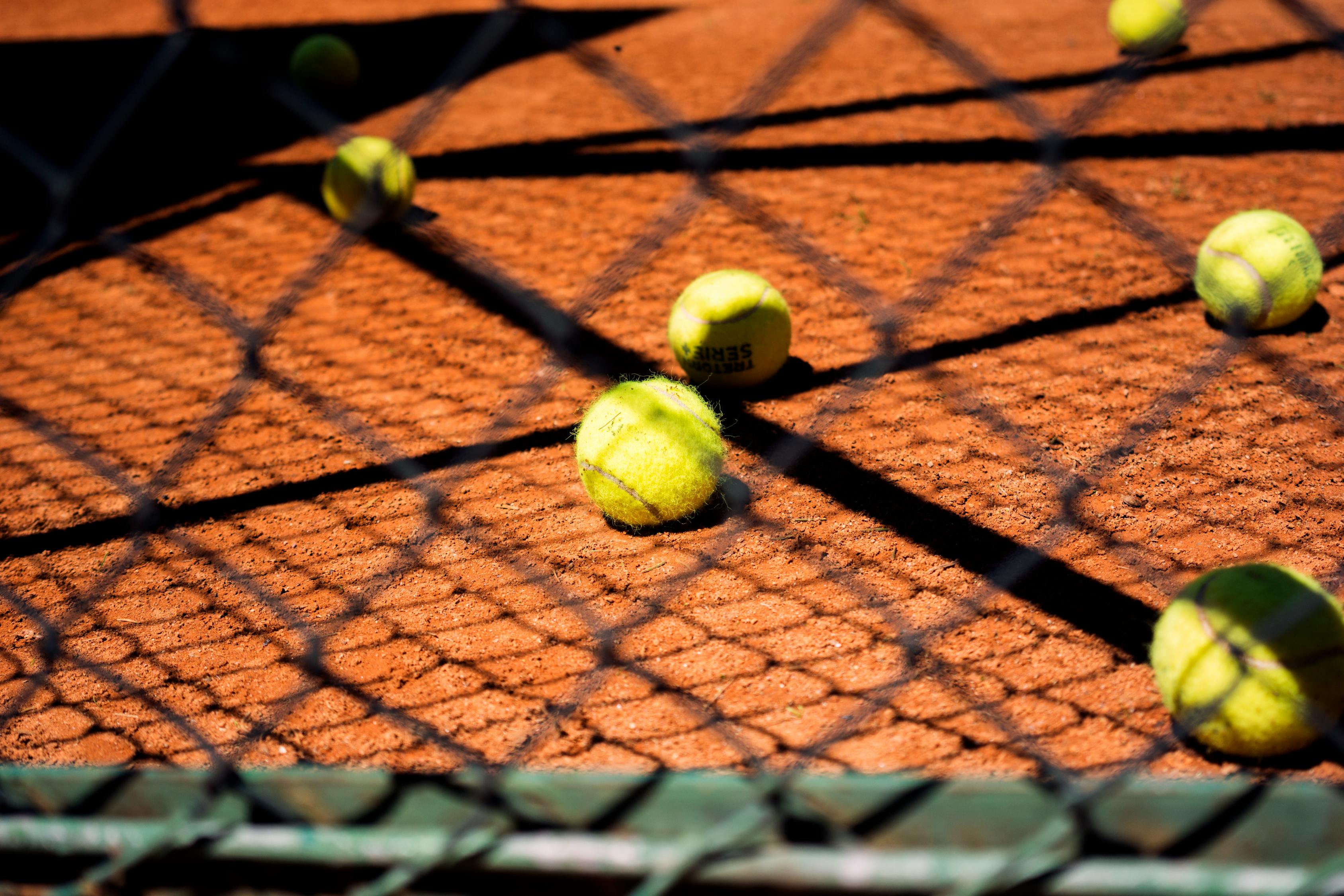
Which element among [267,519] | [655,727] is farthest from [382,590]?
[655,727]

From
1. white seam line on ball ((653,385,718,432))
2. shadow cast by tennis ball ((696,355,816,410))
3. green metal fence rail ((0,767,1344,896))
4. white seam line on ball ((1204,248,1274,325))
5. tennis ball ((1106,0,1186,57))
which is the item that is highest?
tennis ball ((1106,0,1186,57))

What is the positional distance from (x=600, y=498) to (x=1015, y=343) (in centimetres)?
154

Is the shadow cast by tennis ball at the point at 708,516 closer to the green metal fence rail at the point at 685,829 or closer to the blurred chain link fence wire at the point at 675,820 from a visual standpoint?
the blurred chain link fence wire at the point at 675,820

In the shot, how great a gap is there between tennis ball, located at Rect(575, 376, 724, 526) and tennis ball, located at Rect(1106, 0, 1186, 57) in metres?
4.19

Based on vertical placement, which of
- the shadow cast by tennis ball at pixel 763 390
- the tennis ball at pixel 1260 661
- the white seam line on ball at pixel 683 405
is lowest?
the tennis ball at pixel 1260 661

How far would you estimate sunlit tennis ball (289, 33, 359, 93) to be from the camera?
594 cm

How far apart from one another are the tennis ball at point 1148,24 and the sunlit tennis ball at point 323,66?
456 cm

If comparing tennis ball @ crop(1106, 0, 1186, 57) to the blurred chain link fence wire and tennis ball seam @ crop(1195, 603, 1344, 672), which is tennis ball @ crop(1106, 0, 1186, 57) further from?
tennis ball seam @ crop(1195, 603, 1344, 672)

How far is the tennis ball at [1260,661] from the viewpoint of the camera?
1.66m

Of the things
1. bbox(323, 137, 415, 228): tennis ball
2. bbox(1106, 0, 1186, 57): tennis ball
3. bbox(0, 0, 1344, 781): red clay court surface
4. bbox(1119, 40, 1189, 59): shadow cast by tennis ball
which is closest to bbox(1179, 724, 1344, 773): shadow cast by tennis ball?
bbox(0, 0, 1344, 781): red clay court surface

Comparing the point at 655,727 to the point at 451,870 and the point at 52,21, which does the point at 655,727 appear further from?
the point at 52,21

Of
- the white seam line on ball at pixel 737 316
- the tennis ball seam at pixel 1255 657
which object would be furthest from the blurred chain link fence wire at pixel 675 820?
the white seam line on ball at pixel 737 316

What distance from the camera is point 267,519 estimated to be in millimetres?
2682

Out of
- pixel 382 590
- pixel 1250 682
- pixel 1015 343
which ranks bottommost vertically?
pixel 1250 682
